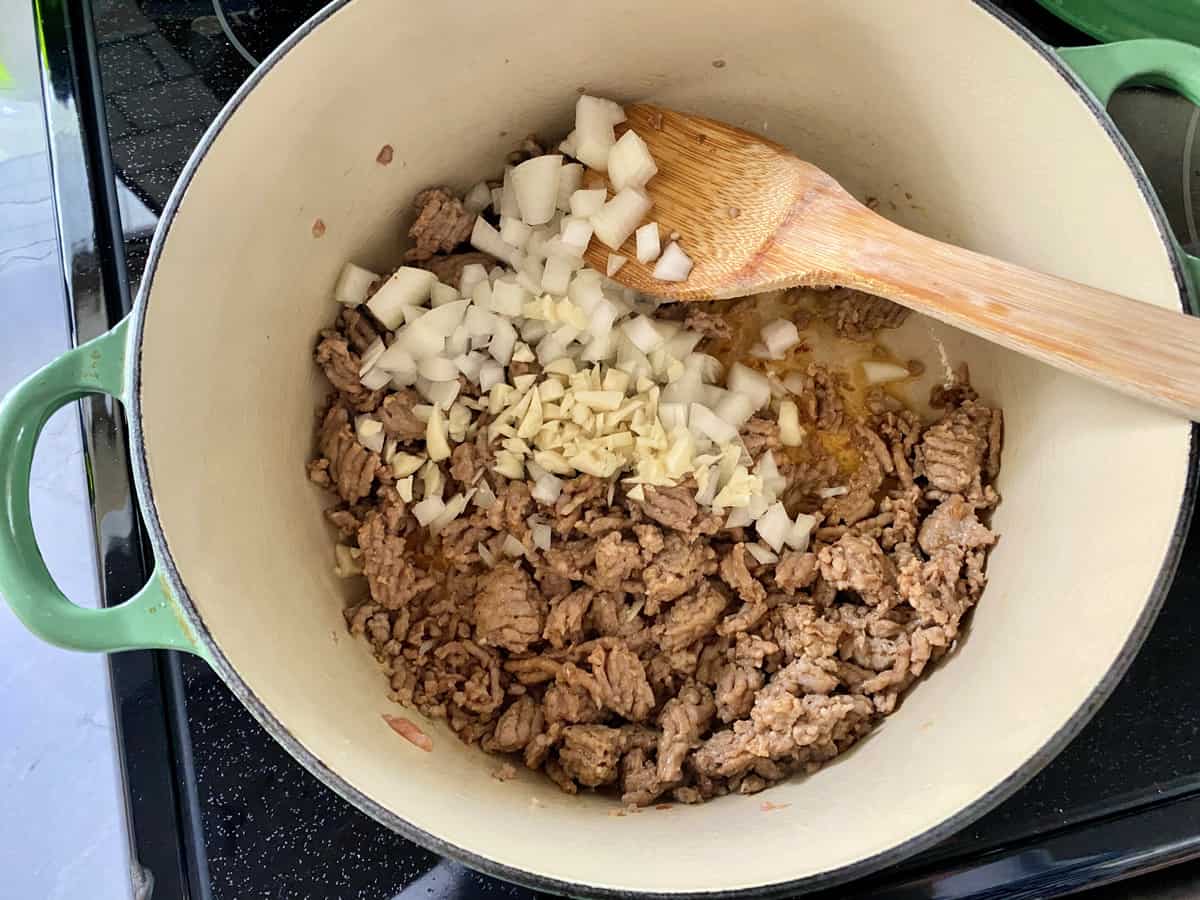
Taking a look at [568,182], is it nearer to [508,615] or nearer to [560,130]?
[560,130]

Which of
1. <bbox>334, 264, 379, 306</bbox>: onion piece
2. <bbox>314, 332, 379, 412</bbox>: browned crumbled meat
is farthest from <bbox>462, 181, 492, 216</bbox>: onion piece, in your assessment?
<bbox>314, 332, 379, 412</bbox>: browned crumbled meat

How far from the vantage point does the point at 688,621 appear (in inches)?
58.0

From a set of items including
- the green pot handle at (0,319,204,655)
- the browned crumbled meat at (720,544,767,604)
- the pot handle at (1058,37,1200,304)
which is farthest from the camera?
the browned crumbled meat at (720,544,767,604)

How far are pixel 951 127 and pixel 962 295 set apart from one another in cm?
33

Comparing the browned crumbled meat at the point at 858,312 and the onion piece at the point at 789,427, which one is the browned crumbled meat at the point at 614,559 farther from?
the browned crumbled meat at the point at 858,312

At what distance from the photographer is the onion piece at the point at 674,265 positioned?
155 centimetres

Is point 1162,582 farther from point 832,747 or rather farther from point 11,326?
point 11,326

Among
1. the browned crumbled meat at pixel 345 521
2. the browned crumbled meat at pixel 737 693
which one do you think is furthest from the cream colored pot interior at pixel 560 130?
the browned crumbled meat at pixel 737 693

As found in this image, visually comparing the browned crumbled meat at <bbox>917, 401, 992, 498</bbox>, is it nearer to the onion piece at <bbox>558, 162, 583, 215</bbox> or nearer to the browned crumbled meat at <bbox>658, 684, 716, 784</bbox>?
the browned crumbled meat at <bbox>658, 684, 716, 784</bbox>

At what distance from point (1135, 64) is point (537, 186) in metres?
0.89

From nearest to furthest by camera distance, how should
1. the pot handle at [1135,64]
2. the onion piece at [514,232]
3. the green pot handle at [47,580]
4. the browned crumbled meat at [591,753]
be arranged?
1. the green pot handle at [47,580]
2. the pot handle at [1135,64]
3. the browned crumbled meat at [591,753]
4. the onion piece at [514,232]

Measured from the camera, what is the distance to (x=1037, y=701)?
1.21 m

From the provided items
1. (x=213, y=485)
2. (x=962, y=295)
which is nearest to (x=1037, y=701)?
(x=962, y=295)

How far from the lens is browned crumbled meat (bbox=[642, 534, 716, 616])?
1.47m
